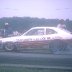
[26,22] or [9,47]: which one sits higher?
[26,22]

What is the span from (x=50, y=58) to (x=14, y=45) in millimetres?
2950

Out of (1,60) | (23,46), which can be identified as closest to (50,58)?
(1,60)

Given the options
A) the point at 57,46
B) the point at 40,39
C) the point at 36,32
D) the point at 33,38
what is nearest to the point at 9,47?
the point at 33,38

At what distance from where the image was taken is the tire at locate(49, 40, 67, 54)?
38.9 feet

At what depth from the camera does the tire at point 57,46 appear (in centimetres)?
1186

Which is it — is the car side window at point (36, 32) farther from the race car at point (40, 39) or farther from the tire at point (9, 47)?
the tire at point (9, 47)

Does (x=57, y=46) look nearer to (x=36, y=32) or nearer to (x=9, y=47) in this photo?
(x=36, y=32)

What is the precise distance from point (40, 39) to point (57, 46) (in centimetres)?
83

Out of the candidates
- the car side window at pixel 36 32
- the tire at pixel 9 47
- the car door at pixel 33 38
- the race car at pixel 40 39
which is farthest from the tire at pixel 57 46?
the tire at pixel 9 47

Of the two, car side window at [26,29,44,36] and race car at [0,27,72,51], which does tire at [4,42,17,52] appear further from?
car side window at [26,29,44,36]

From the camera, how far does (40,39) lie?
1224 centimetres

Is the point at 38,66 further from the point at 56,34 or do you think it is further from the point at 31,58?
the point at 56,34

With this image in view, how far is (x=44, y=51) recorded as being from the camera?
12547 mm

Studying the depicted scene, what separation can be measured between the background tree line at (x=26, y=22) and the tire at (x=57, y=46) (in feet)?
2.70
